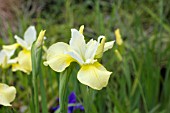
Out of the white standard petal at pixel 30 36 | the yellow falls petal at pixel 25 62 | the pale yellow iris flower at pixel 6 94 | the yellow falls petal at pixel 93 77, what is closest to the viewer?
the yellow falls petal at pixel 93 77

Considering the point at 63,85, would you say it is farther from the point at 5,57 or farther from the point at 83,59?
the point at 5,57

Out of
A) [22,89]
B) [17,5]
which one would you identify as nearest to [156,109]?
[22,89]

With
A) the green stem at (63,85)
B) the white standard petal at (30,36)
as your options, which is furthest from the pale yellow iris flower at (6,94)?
the white standard petal at (30,36)

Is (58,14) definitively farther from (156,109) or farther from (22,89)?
(156,109)

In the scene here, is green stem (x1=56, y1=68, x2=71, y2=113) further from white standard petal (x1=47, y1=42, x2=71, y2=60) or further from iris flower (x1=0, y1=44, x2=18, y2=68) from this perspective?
iris flower (x1=0, y1=44, x2=18, y2=68)

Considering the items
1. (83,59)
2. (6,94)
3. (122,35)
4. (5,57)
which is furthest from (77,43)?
(122,35)

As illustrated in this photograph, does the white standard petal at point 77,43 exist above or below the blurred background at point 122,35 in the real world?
above

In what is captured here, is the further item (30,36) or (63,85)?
(30,36)

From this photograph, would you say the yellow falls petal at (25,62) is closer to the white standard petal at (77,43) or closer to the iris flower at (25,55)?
the iris flower at (25,55)
